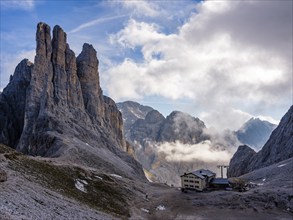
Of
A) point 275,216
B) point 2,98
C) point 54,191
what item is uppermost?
point 2,98

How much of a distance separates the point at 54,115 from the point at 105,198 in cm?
8962

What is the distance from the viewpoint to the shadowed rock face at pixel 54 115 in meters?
134

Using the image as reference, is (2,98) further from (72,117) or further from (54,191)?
(54,191)

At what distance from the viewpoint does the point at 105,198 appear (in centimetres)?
7581

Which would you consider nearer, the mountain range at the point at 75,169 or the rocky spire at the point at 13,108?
the mountain range at the point at 75,169

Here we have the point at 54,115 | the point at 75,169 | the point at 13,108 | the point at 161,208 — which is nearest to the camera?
the point at 161,208

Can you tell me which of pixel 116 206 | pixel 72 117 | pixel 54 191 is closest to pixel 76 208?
pixel 54 191

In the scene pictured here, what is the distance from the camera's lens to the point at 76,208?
5234 cm

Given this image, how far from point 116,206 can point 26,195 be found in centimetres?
3019

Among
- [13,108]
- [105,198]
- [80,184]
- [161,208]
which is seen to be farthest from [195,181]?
[13,108]

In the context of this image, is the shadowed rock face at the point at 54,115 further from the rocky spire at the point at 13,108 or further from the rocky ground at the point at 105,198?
the rocky ground at the point at 105,198

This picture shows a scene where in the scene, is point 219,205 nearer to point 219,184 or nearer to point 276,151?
point 219,184

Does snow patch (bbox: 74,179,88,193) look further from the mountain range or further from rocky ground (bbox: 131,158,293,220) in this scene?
rocky ground (bbox: 131,158,293,220)

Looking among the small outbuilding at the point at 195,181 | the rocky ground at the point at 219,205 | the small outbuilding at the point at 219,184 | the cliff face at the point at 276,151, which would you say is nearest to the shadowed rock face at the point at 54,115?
the small outbuilding at the point at 195,181
